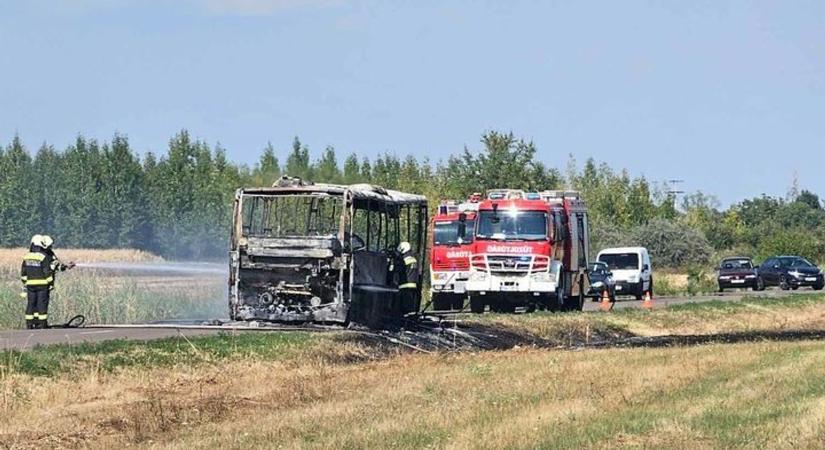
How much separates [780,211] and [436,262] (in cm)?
10769

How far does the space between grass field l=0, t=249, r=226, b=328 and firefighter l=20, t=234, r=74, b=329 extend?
97.8 inches

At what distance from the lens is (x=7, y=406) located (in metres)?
16.7

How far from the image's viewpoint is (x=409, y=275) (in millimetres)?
30188

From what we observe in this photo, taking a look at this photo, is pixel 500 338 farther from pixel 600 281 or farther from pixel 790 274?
pixel 790 274

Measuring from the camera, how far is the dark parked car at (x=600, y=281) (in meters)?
50.4

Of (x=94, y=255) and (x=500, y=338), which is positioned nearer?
(x=500, y=338)

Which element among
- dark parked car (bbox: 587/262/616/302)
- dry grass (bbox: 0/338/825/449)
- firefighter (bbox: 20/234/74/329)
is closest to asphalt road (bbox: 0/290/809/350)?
firefighter (bbox: 20/234/74/329)

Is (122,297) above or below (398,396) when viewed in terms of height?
above

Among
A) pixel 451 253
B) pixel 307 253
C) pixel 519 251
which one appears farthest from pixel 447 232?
pixel 307 253

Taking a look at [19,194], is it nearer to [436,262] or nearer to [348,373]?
[436,262]

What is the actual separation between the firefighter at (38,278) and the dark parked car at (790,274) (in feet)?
139

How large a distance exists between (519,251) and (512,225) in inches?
27.3

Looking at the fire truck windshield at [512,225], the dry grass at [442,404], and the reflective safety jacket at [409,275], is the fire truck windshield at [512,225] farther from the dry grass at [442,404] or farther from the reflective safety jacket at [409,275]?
the dry grass at [442,404]

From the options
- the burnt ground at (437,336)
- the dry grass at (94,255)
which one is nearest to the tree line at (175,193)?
the dry grass at (94,255)
